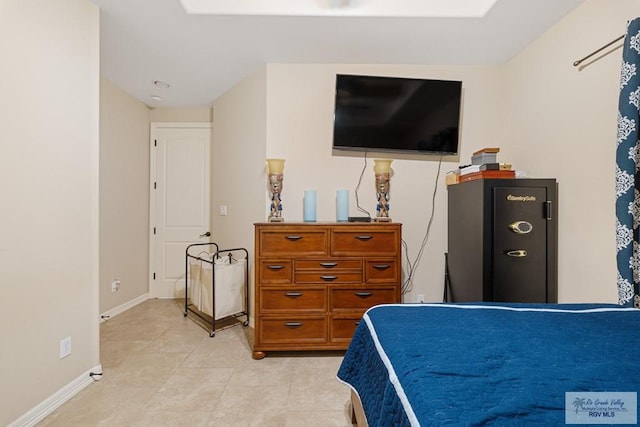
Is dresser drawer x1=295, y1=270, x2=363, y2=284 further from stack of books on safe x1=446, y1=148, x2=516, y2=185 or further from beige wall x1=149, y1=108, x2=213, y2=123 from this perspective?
beige wall x1=149, y1=108, x2=213, y2=123

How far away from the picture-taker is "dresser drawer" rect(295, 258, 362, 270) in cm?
252

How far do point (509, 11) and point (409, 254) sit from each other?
81.2 inches

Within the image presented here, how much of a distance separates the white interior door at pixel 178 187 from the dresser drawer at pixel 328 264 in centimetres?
207

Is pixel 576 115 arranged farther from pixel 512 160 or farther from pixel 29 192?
pixel 29 192

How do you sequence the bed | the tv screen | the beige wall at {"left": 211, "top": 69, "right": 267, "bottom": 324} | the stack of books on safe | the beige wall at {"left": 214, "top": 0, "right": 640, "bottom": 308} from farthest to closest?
the beige wall at {"left": 211, "top": 69, "right": 267, "bottom": 324}
the tv screen
the stack of books on safe
the beige wall at {"left": 214, "top": 0, "right": 640, "bottom": 308}
the bed

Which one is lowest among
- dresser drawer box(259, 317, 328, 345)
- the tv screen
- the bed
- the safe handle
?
dresser drawer box(259, 317, 328, 345)

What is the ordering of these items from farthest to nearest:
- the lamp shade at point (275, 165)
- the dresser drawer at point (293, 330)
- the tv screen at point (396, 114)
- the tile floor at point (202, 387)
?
the tv screen at point (396, 114) < the lamp shade at point (275, 165) < the dresser drawer at point (293, 330) < the tile floor at point (202, 387)

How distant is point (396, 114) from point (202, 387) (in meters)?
2.69

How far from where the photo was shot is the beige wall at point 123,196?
11.0ft

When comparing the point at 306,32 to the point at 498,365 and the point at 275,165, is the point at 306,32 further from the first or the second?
the point at 498,365

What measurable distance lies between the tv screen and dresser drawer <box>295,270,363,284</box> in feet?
3.87

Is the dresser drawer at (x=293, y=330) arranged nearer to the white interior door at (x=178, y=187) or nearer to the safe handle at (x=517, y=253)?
the safe handle at (x=517, y=253)

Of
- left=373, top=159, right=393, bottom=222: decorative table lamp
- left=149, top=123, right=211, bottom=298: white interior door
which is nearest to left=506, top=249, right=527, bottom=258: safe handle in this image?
left=373, top=159, right=393, bottom=222: decorative table lamp

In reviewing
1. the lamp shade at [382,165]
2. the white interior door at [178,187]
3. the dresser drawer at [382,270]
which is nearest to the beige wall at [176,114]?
the white interior door at [178,187]
